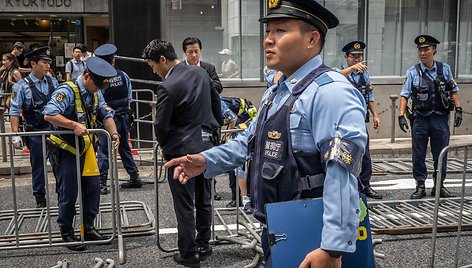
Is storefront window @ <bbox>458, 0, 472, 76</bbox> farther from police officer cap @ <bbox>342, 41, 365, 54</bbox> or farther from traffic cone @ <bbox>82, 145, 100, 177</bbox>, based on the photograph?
traffic cone @ <bbox>82, 145, 100, 177</bbox>

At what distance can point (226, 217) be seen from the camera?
227 inches

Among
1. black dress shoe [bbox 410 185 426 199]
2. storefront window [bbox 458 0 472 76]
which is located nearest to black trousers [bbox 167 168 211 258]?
black dress shoe [bbox 410 185 426 199]

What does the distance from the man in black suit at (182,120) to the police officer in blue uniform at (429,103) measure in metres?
3.33

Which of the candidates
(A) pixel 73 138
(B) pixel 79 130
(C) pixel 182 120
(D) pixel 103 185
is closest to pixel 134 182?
(D) pixel 103 185

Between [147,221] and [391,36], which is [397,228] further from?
[391,36]

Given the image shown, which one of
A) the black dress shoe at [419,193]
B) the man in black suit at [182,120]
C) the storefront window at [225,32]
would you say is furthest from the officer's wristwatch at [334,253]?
the storefront window at [225,32]

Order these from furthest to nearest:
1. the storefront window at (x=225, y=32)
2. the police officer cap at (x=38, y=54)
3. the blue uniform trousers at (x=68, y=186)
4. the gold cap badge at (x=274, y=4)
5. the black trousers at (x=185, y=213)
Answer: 1. the storefront window at (x=225, y=32)
2. the police officer cap at (x=38, y=54)
3. the blue uniform trousers at (x=68, y=186)
4. the black trousers at (x=185, y=213)
5. the gold cap badge at (x=274, y=4)

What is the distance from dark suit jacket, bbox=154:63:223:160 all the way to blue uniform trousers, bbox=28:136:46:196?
2360 mm

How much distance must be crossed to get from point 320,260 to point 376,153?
8310 mm

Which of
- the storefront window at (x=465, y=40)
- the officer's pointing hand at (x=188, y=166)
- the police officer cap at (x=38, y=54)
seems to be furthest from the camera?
the storefront window at (x=465, y=40)

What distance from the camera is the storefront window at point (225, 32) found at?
11141mm

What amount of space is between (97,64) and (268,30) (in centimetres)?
310

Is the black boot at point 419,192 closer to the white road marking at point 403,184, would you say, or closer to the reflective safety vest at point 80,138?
the white road marking at point 403,184

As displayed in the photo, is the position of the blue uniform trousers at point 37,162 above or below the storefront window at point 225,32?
below
